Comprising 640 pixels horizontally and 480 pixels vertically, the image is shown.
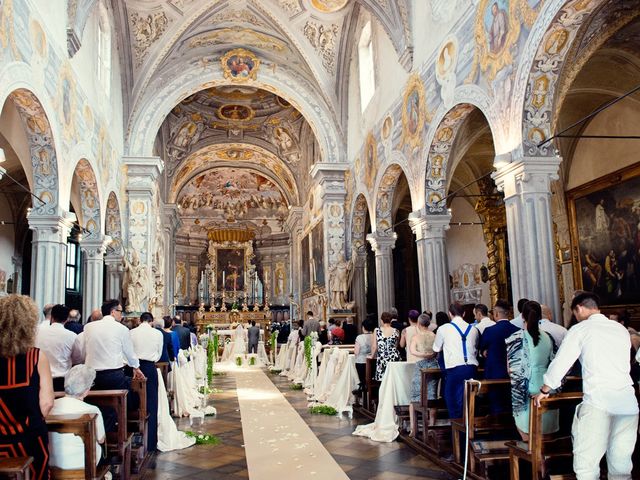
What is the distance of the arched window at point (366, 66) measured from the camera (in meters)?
16.0

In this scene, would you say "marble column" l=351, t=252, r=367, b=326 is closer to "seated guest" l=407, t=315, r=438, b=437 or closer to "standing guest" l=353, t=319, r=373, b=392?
"standing guest" l=353, t=319, r=373, b=392

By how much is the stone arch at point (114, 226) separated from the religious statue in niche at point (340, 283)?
6.23 meters

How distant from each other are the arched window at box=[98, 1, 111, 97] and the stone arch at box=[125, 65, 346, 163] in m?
2.19

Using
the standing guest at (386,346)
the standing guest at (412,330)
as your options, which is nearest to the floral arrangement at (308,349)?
the standing guest at (386,346)

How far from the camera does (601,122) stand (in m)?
13.0

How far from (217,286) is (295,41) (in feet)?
59.7

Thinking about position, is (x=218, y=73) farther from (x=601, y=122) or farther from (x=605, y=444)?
(x=605, y=444)

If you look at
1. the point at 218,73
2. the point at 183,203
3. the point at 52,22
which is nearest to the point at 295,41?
the point at 218,73

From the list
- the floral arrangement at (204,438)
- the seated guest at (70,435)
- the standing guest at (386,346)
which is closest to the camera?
the seated guest at (70,435)

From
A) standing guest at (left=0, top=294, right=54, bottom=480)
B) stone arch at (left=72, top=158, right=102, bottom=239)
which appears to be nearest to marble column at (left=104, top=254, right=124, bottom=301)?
stone arch at (left=72, top=158, right=102, bottom=239)

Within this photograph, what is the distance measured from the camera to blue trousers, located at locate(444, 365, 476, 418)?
224 inches

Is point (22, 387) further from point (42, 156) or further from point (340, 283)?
point (340, 283)

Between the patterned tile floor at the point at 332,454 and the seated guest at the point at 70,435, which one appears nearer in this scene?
the seated guest at the point at 70,435

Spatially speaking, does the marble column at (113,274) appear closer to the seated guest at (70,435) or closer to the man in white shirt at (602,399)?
the seated guest at (70,435)
